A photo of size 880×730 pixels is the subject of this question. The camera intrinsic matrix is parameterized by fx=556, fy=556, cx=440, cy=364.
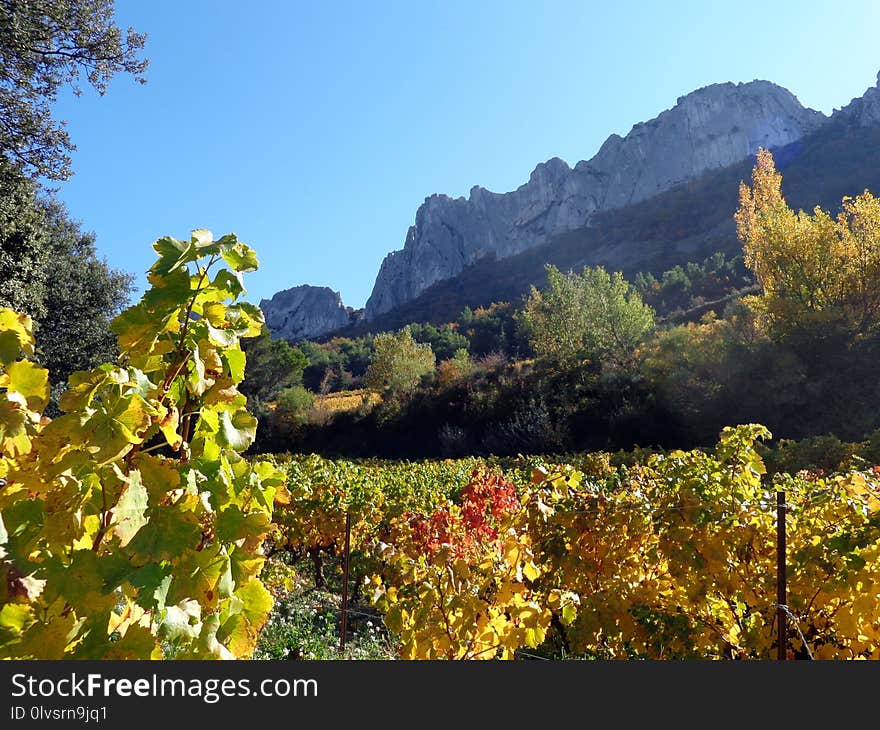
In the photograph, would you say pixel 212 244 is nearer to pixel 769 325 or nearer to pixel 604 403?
pixel 604 403

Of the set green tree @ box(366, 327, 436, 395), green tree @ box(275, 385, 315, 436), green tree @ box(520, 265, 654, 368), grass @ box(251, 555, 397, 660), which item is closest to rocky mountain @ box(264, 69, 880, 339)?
green tree @ box(520, 265, 654, 368)

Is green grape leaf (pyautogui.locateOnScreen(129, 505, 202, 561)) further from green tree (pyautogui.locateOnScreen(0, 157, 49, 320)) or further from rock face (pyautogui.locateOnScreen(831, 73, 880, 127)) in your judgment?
rock face (pyautogui.locateOnScreen(831, 73, 880, 127))

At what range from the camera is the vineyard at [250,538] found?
0.93 m

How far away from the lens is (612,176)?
85.2 meters

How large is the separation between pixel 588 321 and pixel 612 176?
66873mm

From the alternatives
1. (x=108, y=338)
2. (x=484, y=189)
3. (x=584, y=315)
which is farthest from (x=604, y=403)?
(x=484, y=189)

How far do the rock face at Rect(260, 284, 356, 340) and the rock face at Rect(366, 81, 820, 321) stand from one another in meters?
7.81

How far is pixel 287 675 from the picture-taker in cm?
94

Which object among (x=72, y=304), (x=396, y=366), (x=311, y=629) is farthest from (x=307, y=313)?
(x=311, y=629)

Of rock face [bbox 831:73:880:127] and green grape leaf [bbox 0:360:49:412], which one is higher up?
rock face [bbox 831:73:880:127]

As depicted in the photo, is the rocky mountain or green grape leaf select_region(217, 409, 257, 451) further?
the rocky mountain

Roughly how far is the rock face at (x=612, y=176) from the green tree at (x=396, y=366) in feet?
191

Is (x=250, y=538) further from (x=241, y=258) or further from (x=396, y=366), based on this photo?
(x=396, y=366)

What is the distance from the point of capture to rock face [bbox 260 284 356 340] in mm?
106688
